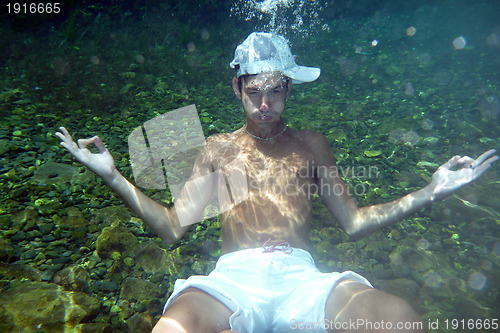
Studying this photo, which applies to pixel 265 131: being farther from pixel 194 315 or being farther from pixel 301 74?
pixel 194 315

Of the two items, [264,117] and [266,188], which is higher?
[264,117]

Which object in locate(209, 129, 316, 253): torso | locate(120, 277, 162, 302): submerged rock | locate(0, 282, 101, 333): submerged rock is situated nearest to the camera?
locate(0, 282, 101, 333): submerged rock

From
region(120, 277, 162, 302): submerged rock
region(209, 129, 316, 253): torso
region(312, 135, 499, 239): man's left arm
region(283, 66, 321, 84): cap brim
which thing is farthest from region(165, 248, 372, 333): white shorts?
region(283, 66, 321, 84): cap brim

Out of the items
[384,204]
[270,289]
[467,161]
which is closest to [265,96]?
[384,204]

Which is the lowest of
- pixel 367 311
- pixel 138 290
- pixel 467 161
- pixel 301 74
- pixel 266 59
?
pixel 138 290

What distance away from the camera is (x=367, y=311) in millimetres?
1637

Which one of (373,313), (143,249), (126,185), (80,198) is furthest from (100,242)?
(373,313)

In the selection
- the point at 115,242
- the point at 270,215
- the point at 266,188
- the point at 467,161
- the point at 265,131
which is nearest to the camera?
the point at 467,161

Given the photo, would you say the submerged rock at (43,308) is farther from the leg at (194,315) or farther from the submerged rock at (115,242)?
the leg at (194,315)

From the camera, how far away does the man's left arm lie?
2.23 m

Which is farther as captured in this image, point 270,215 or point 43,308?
point 270,215

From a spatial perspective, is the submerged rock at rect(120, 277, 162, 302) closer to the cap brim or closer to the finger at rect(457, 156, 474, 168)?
the cap brim

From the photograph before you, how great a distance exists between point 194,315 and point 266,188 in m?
1.24

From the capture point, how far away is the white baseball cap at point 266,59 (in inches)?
101
